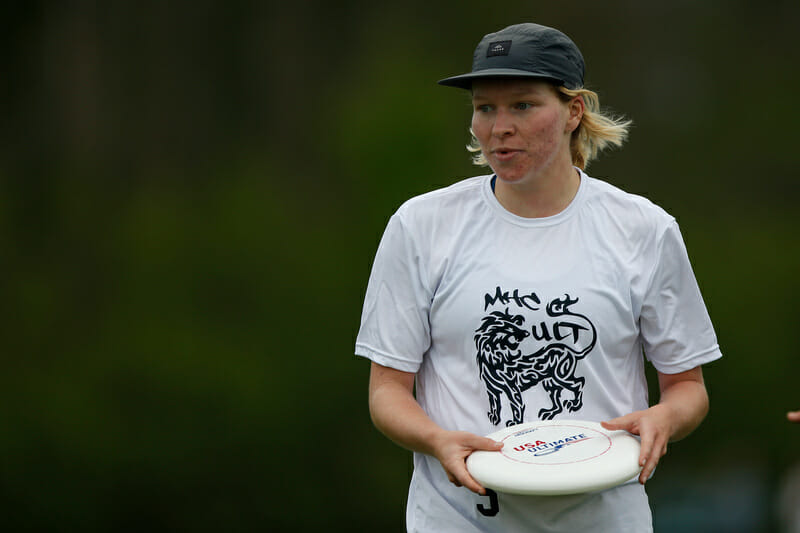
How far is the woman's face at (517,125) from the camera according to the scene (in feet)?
7.24

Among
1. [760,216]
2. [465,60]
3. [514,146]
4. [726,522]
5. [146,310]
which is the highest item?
[465,60]

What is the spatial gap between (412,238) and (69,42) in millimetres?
4366

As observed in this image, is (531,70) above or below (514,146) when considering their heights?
above

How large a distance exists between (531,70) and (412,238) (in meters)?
0.45

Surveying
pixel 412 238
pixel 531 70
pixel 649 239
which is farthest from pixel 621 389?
pixel 531 70

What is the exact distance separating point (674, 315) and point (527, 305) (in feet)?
1.15

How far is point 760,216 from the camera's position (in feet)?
19.7

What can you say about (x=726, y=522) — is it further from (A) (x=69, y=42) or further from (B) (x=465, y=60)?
(A) (x=69, y=42)

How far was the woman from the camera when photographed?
2.21 meters

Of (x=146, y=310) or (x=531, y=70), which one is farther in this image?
(x=146, y=310)

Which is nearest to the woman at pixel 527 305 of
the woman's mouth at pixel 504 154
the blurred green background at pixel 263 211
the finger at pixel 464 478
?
the woman's mouth at pixel 504 154

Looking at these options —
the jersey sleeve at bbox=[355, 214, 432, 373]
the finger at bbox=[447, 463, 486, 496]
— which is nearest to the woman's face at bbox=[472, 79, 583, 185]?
the jersey sleeve at bbox=[355, 214, 432, 373]

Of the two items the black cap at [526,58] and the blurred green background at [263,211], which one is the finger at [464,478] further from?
the blurred green background at [263,211]

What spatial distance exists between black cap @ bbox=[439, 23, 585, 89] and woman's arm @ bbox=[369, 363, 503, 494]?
2.21ft
